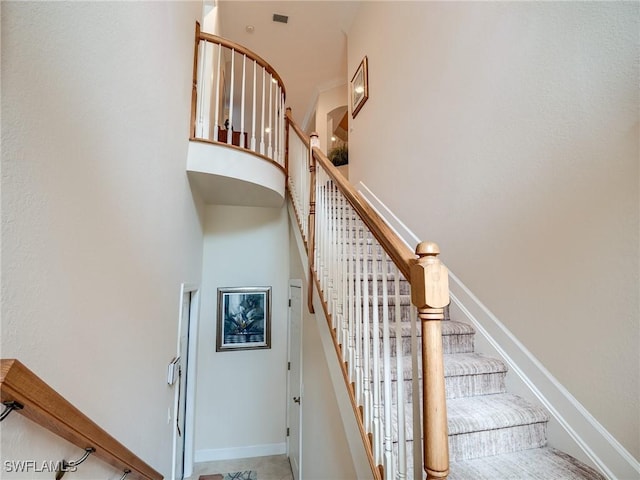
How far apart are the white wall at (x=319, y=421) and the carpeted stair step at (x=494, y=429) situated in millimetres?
566

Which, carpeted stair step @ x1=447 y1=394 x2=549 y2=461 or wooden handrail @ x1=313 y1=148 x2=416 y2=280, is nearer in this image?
wooden handrail @ x1=313 y1=148 x2=416 y2=280

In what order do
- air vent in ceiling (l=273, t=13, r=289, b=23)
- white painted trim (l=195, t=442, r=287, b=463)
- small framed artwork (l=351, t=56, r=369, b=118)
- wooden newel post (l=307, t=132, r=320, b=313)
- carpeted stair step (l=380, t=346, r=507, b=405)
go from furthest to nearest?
air vent in ceiling (l=273, t=13, r=289, b=23)
small framed artwork (l=351, t=56, r=369, b=118)
white painted trim (l=195, t=442, r=287, b=463)
wooden newel post (l=307, t=132, r=320, b=313)
carpeted stair step (l=380, t=346, r=507, b=405)

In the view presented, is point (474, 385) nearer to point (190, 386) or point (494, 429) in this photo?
point (494, 429)

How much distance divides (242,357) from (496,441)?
298cm

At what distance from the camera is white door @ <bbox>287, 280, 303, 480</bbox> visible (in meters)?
3.13

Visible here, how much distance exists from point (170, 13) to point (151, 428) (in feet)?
7.93

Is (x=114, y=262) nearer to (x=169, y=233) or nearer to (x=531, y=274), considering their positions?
(x=169, y=233)

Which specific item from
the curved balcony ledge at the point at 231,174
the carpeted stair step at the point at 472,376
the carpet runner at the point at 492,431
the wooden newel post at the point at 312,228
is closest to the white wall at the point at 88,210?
the curved balcony ledge at the point at 231,174

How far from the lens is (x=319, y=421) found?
232 cm

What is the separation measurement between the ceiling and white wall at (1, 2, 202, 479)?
3.24 metres

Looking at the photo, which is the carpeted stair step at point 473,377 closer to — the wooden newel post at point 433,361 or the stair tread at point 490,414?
the stair tread at point 490,414

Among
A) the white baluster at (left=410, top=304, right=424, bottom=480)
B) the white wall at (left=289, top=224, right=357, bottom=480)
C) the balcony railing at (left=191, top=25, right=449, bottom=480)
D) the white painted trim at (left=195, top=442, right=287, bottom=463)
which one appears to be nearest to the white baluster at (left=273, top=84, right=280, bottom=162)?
the balcony railing at (left=191, top=25, right=449, bottom=480)

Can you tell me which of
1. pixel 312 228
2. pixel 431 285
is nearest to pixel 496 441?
pixel 431 285

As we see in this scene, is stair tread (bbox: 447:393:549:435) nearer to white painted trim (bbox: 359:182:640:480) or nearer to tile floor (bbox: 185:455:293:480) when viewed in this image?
white painted trim (bbox: 359:182:640:480)
